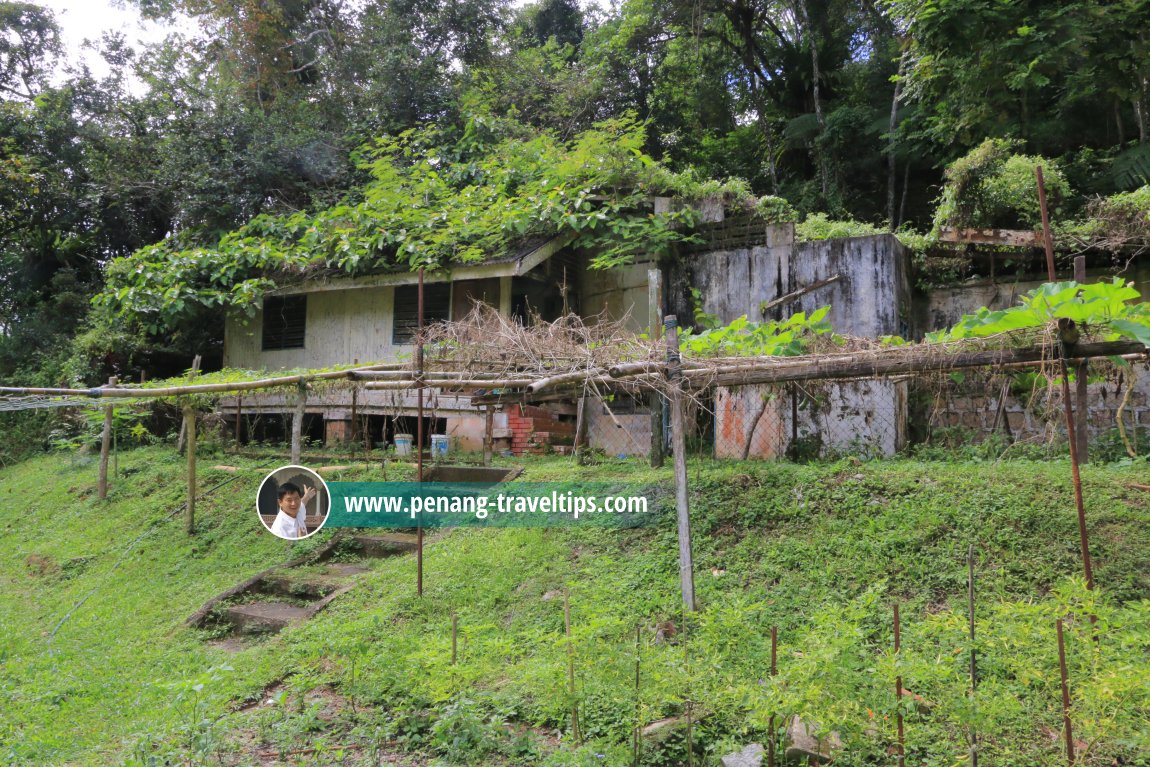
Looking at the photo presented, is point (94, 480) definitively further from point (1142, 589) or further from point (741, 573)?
point (1142, 589)

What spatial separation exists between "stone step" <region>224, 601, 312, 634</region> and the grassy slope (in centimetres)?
45

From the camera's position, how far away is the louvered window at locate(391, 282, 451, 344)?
13.4 meters

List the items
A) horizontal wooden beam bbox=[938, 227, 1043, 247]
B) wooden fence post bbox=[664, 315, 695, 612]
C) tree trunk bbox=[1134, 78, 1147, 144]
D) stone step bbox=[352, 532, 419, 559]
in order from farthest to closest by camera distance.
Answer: tree trunk bbox=[1134, 78, 1147, 144], horizontal wooden beam bbox=[938, 227, 1043, 247], stone step bbox=[352, 532, 419, 559], wooden fence post bbox=[664, 315, 695, 612]

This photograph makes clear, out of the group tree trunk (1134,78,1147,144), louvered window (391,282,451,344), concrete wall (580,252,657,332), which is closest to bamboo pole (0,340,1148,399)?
concrete wall (580,252,657,332)

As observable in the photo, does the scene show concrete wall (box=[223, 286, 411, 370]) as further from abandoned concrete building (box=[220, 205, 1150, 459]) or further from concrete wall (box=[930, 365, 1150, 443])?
concrete wall (box=[930, 365, 1150, 443])

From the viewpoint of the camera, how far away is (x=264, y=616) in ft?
23.8

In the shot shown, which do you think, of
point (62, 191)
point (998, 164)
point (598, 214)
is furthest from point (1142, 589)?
point (62, 191)

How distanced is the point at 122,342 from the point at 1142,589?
17.2 meters

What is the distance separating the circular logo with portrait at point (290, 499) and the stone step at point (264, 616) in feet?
2.36

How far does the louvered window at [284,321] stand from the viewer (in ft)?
49.1

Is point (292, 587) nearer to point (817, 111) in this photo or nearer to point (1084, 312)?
point (1084, 312)

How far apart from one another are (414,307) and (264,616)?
24.3 feet

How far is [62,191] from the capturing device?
17.8 metres

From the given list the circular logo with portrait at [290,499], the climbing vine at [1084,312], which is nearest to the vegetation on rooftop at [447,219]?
the circular logo with portrait at [290,499]
